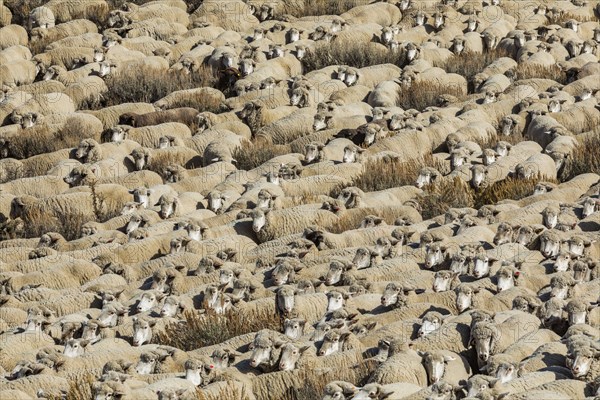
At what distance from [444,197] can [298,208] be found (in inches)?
75.5

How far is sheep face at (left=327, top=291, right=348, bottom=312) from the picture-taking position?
13.1m

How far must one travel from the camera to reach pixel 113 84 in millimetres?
23219

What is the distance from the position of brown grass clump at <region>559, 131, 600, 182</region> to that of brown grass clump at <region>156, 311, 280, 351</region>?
21.1 feet

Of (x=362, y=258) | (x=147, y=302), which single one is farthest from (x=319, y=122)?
(x=147, y=302)

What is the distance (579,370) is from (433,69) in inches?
529

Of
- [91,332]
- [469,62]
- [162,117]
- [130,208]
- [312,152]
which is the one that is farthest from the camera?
[469,62]

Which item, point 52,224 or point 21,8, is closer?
point 52,224

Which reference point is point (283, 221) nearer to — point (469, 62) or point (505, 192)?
point (505, 192)

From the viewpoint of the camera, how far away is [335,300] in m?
13.2

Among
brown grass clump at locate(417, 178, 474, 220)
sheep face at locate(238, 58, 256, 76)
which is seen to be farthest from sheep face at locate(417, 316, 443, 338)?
sheep face at locate(238, 58, 256, 76)

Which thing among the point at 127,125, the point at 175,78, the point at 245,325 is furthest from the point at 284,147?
the point at 245,325

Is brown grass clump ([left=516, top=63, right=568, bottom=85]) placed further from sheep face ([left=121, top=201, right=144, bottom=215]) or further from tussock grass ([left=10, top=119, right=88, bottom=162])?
sheep face ([left=121, top=201, right=144, bottom=215])

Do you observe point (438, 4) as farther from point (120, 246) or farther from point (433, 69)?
point (120, 246)

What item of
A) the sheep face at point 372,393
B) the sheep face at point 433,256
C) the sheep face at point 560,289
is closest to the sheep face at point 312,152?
the sheep face at point 433,256
